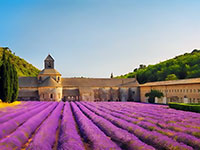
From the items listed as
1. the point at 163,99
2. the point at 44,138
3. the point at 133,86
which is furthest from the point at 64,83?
the point at 44,138

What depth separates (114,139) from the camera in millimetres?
8625

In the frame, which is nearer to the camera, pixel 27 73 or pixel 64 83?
pixel 64 83

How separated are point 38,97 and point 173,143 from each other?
131 feet

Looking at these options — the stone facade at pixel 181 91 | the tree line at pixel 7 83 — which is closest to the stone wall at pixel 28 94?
the tree line at pixel 7 83

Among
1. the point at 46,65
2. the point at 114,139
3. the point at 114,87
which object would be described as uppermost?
the point at 46,65

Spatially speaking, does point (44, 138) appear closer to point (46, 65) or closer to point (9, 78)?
point (9, 78)

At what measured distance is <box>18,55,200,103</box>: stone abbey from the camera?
40144 millimetres

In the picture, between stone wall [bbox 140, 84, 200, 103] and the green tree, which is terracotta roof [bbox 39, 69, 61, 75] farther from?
stone wall [bbox 140, 84, 200, 103]

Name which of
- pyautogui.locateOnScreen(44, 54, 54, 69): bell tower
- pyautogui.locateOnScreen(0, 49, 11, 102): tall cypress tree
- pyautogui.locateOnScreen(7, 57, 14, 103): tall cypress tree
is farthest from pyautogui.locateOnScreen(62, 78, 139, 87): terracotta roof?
pyautogui.locateOnScreen(0, 49, 11, 102): tall cypress tree

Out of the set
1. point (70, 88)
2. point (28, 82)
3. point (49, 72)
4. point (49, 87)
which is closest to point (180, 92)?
point (70, 88)

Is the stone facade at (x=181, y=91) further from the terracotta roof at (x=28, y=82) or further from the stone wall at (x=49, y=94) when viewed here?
the terracotta roof at (x=28, y=82)

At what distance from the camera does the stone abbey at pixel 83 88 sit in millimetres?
40144

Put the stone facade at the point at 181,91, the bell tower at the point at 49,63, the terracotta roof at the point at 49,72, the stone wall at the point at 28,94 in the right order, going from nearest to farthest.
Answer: the stone facade at the point at 181,91
the stone wall at the point at 28,94
the terracotta roof at the point at 49,72
the bell tower at the point at 49,63

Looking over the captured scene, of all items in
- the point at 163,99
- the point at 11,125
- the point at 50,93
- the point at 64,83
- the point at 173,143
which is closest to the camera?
the point at 173,143
